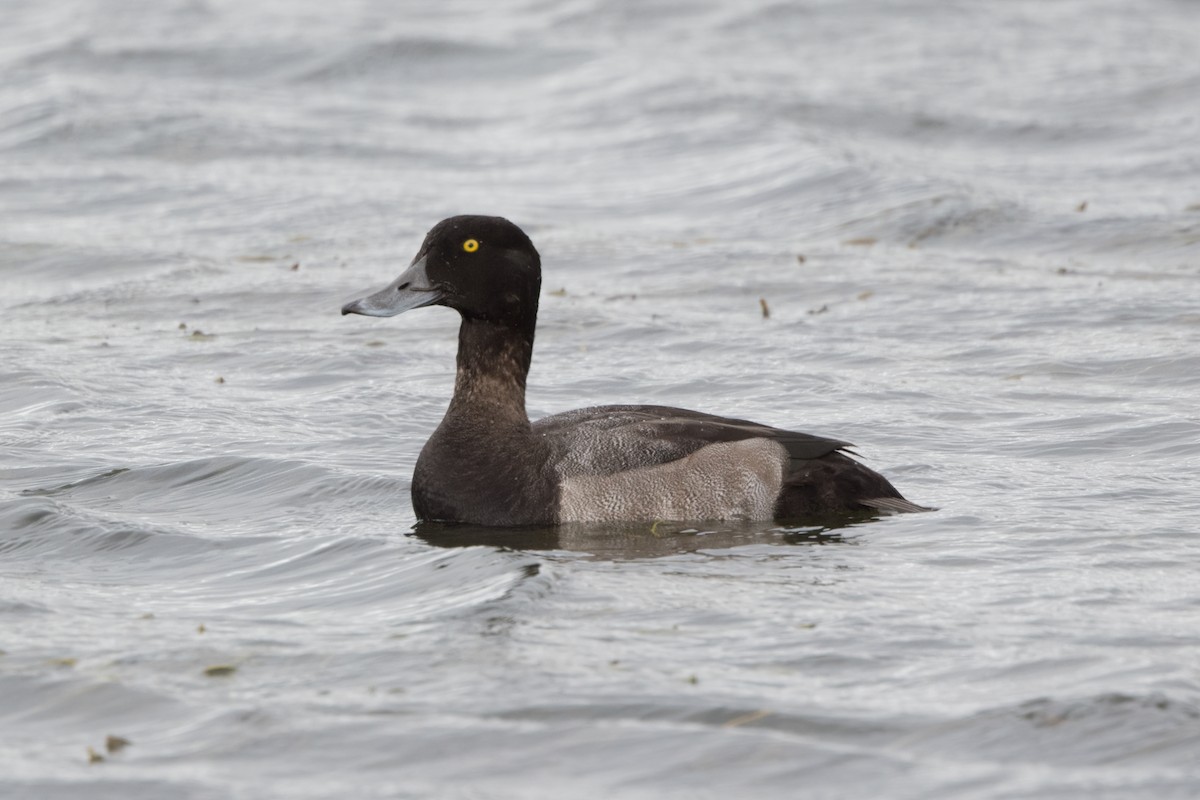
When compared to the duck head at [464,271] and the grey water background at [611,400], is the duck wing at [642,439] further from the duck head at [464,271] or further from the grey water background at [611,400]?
the duck head at [464,271]

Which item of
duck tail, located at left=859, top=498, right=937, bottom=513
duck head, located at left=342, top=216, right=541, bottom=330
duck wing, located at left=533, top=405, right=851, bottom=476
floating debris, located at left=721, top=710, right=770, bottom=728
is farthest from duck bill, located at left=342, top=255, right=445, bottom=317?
floating debris, located at left=721, top=710, right=770, bottom=728

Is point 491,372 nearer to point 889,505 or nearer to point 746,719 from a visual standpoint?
point 889,505

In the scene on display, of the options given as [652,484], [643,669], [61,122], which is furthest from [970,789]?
[61,122]

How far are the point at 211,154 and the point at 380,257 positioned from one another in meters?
4.85

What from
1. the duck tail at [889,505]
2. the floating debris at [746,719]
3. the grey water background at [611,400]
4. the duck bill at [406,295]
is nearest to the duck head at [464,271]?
the duck bill at [406,295]

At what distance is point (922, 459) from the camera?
995cm

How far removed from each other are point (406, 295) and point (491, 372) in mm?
538

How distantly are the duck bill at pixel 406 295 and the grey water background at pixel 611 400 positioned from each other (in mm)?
966

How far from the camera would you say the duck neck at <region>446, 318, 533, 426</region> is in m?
8.98

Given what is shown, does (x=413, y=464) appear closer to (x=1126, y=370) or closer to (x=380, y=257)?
(x=1126, y=370)

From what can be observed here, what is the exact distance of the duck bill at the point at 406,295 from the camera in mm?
8977

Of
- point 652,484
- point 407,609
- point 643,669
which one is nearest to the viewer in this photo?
point 643,669

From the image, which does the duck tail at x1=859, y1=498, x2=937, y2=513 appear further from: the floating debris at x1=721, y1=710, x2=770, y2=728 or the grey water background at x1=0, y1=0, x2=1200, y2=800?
the floating debris at x1=721, y1=710, x2=770, y2=728

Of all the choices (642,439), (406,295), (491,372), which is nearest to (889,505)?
(642,439)
